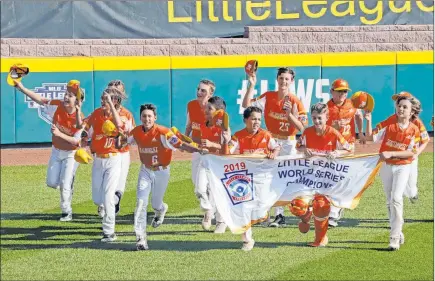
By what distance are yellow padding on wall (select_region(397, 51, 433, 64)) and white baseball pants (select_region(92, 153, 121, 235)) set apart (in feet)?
32.6

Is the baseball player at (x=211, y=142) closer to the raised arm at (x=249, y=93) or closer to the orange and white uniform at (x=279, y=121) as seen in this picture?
the raised arm at (x=249, y=93)

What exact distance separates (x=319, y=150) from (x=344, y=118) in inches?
55.3

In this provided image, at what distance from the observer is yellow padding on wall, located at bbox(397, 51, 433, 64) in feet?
72.1

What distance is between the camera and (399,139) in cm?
1270

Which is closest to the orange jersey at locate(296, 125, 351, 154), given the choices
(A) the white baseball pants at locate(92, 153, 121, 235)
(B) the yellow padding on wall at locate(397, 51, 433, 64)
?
(A) the white baseball pants at locate(92, 153, 121, 235)

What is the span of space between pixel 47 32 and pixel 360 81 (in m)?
6.41

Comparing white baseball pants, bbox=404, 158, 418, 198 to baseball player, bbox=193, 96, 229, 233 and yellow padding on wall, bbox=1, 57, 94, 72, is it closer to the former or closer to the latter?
baseball player, bbox=193, 96, 229, 233

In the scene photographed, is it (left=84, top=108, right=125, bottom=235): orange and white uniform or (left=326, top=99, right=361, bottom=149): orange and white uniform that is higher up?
(left=326, top=99, right=361, bottom=149): orange and white uniform

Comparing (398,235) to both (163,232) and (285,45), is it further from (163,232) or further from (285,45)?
(285,45)

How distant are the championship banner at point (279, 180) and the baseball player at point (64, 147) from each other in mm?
2366

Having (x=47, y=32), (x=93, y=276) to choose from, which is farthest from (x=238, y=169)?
(x=47, y=32)

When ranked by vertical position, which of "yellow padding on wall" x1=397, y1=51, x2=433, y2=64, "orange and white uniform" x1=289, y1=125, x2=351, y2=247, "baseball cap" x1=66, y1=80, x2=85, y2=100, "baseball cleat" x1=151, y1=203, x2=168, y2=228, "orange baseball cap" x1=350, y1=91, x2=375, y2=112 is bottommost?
"baseball cleat" x1=151, y1=203, x2=168, y2=228

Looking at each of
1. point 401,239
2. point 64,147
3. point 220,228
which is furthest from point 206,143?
point 64,147

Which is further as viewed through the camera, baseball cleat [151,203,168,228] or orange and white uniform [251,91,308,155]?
orange and white uniform [251,91,308,155]
